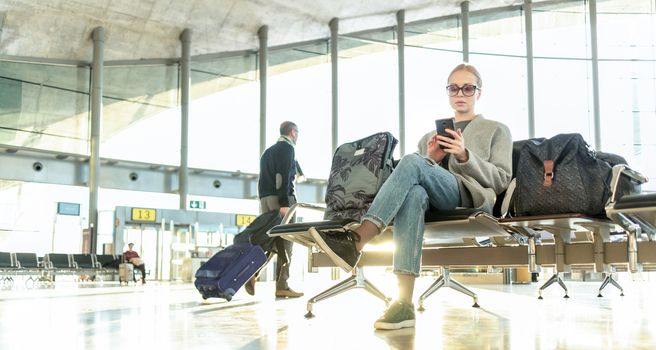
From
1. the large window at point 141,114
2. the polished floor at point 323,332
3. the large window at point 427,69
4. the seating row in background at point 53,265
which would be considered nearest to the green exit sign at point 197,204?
the large window at point 141,114

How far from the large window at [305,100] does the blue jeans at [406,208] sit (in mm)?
15733

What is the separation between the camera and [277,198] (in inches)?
219

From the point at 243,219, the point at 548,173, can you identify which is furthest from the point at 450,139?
the point at 243,219

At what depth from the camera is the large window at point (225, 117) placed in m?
19.1

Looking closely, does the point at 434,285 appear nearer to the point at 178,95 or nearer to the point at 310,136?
the point at 310,136

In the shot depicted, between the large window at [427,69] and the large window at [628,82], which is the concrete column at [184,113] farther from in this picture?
the large window at [628,82]

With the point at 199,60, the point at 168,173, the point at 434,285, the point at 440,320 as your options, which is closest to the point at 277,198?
the point at 434,285

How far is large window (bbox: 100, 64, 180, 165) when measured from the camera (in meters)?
18.7

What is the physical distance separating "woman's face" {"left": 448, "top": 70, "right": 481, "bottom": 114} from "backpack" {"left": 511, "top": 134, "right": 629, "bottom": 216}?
1.64 feet

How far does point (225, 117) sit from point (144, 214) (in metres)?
3.56

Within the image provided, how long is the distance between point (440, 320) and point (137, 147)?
666 inches

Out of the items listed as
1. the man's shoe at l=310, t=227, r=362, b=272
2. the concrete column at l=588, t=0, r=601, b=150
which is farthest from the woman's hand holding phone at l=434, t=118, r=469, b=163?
the concrete column at l=588, t=0, r=601, b=150

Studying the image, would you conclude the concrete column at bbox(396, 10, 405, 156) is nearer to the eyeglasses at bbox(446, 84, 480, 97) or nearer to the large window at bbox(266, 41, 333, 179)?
the large window at bbox(266, 41, 333, 179)

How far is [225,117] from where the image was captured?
19.4m
